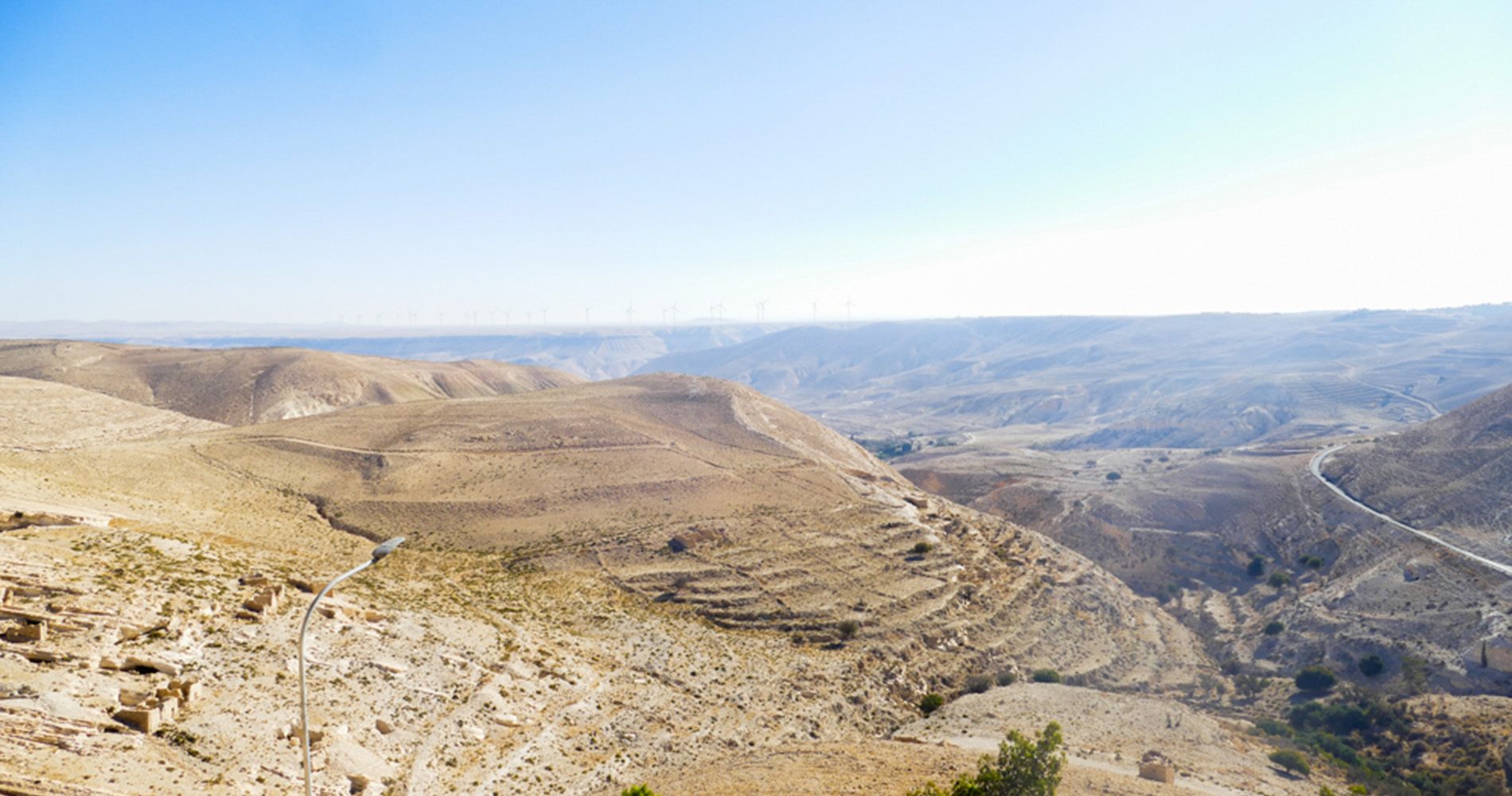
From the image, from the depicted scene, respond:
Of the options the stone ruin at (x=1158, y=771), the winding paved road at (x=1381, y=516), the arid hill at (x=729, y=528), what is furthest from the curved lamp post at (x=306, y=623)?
the winding paved road at (x=1381, y=516)

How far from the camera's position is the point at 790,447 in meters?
71.3

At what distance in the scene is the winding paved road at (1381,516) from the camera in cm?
4659

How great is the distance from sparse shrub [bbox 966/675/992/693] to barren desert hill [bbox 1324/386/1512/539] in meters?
46.1

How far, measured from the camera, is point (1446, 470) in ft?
204

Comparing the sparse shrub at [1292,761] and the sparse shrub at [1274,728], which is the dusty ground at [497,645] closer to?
the sparse shrub at [1292,761]

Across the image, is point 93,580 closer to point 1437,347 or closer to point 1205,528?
point 1205,528

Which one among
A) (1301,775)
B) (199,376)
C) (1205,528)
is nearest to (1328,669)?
(1301,775)

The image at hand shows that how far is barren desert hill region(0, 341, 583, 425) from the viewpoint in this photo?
310 feet

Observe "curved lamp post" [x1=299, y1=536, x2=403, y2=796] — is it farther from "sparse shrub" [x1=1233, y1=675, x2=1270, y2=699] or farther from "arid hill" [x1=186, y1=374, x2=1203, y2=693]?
"sparse shrub" [x1=1233, y1=675, x2=1270, y2=699]

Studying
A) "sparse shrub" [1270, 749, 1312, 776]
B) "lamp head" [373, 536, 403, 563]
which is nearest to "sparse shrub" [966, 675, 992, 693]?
"sparse shrub" [1270, 749, 1312, 776]

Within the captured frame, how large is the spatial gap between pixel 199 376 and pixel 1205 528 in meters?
142

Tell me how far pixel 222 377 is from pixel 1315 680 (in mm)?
135552

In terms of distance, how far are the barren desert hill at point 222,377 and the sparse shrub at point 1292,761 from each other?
4327 inches

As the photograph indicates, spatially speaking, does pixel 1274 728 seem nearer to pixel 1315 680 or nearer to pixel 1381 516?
pixel 1315 680
